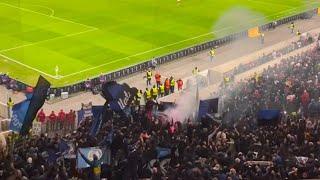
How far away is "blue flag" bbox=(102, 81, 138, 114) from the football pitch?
15.5m

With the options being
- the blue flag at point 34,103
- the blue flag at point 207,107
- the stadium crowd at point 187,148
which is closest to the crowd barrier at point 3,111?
the stadium crowd at point 187,148

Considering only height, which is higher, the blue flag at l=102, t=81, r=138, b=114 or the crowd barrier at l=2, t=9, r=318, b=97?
the crowd barrier at l=2, t=9, r=318, b=97

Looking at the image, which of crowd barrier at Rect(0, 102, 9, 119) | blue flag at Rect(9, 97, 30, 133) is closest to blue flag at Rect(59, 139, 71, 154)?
blue flag at Rect(9, 97, 30, 133)

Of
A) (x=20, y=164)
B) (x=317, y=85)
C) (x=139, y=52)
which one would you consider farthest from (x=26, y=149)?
(x=139, y=52)

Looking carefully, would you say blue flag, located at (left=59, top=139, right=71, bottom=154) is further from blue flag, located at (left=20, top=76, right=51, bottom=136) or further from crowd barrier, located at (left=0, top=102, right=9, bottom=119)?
crowd barrier, located at (left=0, top=102, right=9, bottom=119)

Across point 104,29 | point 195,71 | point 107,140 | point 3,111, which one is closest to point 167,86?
point 195,71

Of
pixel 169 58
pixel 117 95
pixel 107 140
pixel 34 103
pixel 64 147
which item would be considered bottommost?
pixel 64 147

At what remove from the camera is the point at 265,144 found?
17.3 meters

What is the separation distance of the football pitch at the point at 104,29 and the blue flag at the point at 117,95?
608 inches

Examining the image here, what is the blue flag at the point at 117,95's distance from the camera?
62.4 feet

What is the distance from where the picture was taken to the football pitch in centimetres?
3762

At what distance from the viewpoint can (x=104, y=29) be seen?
44.9 meters

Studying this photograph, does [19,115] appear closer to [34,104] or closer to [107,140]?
[34,104]

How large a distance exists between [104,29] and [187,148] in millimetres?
28921
